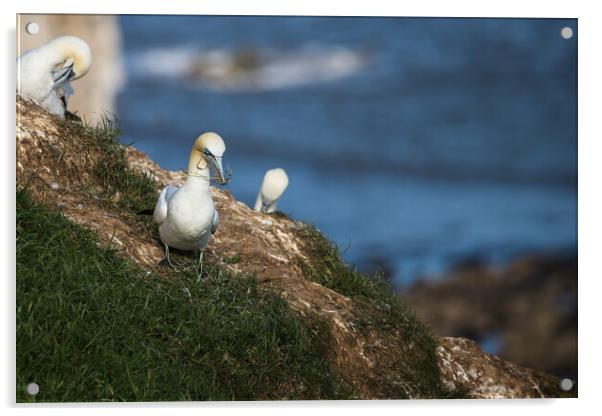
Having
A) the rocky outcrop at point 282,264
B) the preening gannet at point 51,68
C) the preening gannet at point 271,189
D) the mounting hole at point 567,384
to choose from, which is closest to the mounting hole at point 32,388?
the rocky outcrop at point 282,264

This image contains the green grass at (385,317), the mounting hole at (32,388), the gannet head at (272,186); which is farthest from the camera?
the gannet head at (272,186)

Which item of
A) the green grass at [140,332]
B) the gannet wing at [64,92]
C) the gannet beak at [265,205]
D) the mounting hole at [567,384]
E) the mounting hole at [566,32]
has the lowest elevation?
the mounting hole at [567,384]

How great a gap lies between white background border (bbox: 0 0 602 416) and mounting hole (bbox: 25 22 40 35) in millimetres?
72

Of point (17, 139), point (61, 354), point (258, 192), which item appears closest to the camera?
point (61, 354)

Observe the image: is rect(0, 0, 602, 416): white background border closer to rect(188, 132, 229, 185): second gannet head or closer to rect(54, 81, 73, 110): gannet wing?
rect(54, 81, 73, 110): gannet wing

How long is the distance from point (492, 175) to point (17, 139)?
2.47 meters

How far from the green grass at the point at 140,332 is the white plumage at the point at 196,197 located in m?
0.28

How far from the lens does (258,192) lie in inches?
269

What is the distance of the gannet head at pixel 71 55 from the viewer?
5902 mm

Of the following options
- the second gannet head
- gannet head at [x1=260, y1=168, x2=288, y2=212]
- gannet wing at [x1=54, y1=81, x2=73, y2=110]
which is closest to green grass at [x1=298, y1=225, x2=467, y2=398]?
gannet head at [x1=260, y1=168, x2=288, y2=212]

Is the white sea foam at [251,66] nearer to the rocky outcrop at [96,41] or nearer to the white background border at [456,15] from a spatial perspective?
the rocky outcrop at [96,41]

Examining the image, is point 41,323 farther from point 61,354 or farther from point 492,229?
point 492,229

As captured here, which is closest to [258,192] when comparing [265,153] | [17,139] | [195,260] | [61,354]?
[265,153]

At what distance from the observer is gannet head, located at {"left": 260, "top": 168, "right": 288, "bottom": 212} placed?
6453 mm
